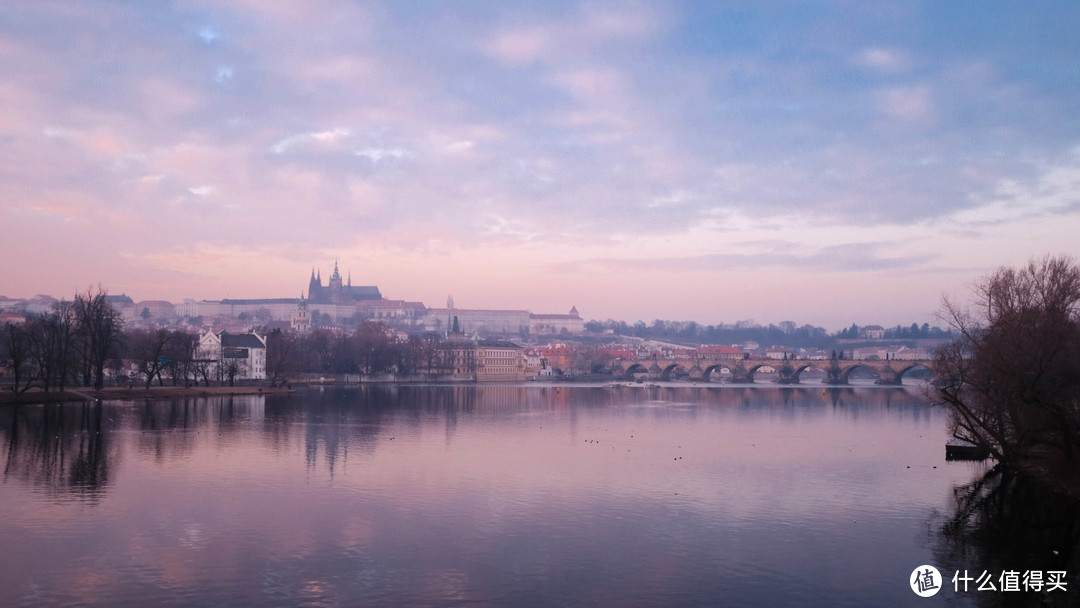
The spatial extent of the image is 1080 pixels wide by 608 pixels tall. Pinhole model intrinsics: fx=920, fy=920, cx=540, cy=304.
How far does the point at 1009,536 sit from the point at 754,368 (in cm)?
10258

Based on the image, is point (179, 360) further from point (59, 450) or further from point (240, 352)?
point (59, 450)

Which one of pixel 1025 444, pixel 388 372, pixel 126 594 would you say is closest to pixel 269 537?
pixel 126 594

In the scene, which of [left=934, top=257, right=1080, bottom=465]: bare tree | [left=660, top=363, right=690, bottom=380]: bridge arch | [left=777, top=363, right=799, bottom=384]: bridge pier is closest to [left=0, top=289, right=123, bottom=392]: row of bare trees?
[left=934, top=257, right=1080, bottom=465]: bare tree

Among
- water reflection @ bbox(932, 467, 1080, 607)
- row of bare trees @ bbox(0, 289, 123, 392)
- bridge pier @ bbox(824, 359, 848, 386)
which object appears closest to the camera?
water reflection @ bbox(932, 467, 1080, 607)

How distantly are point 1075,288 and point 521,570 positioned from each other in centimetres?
1998

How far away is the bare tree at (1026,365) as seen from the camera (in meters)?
23.3

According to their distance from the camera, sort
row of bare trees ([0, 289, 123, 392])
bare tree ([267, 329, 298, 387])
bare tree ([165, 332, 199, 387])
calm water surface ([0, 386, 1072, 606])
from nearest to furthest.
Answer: calm water surface ([0, 386, 1072, 606]), row of bare trees ([0, 289, 123, 392]), bare tree ([165, 332, 199, 387]), bare tree ([267, 329, 298, 387])

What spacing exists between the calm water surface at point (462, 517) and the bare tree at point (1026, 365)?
202 centimetres

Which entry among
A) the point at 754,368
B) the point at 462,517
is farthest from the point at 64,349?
the point at 754,368

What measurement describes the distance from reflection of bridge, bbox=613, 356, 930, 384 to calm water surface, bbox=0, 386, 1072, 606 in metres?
68.8

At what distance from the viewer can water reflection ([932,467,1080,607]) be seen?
15.1 m

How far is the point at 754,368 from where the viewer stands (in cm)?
11988

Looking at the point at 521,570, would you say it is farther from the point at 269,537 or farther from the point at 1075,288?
the point at 1075,288

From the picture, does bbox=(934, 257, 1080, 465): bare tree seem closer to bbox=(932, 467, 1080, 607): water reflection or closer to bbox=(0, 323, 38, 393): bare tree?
bbox=(932, 467, 1080, 607): water reflection
